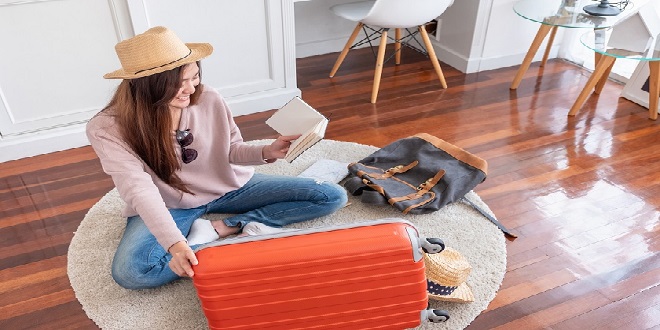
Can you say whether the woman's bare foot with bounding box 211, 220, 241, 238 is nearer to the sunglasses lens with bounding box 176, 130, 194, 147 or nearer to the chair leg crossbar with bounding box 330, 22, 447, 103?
the sunglasses lens with bounding box 176, 130, 194, 147

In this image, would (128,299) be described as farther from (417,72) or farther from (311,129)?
(417,72)

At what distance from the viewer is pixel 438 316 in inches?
56.4

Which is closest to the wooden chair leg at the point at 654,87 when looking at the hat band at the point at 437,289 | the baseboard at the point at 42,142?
the hat band at the point at 437,289

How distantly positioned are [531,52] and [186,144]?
78.8 inches

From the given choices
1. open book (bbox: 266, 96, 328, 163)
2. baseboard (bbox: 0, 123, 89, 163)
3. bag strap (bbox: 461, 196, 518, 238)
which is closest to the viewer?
open book (bbox: 266, 96, 328, 163)

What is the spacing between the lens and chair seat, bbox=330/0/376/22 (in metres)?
2.61

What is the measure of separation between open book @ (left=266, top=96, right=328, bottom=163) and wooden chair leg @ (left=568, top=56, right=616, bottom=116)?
64.7 inches

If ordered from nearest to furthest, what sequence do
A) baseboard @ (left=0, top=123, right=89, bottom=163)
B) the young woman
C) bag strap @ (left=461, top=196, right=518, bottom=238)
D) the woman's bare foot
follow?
the young woman
the woman's bare foot
bag strap @ (left=461, top=196, right=518, bottom=238)
baseboard @ (left=0, top=123, right=89, bottom=163)

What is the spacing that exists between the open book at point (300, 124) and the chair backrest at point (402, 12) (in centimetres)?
114

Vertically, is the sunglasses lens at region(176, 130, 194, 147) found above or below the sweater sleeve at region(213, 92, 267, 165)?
above

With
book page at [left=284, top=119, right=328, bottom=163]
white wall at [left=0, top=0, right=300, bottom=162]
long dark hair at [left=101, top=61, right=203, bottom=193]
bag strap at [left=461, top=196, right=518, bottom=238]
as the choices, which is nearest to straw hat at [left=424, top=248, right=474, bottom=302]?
bag strap at [left=461, top=196, right=518, bottom=238]

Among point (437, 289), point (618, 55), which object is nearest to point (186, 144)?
point (437, 289)

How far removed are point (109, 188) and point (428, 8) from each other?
1.62m

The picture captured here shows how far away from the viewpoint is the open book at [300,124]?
139cm
